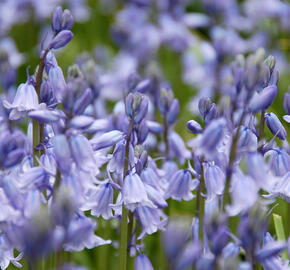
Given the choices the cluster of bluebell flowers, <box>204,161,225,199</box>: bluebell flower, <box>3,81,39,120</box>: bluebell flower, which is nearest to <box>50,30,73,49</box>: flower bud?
the cluster of bluebell flowers

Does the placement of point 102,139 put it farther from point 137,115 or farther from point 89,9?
point 89,9

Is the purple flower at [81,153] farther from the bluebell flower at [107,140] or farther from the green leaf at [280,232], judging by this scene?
the green leaf at [280,232]

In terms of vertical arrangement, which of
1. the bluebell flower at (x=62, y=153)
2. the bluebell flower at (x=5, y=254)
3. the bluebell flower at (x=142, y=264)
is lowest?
the bluebell flower at (x=142, y=264)

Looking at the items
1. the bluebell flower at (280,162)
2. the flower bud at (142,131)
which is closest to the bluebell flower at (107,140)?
the flower bud at (142,131)

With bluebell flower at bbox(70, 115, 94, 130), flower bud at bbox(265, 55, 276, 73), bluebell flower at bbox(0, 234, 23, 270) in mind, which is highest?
bluebell flower at bbox(70, 115, 94, 130)

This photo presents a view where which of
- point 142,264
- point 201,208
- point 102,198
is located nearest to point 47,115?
point 102,198

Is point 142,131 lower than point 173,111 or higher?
higher

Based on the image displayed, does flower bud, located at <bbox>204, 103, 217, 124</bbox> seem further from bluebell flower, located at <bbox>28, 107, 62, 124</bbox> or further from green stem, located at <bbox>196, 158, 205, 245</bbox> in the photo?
bluebell flower, located at <bbox>28, 107, 62, 124</bbox>

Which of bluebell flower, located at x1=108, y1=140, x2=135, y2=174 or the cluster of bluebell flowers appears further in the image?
bluebell flower, located at x1=108, y1=140, x2=135, y2=174

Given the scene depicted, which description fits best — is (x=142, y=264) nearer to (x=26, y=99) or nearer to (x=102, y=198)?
(x=102, y=198)
